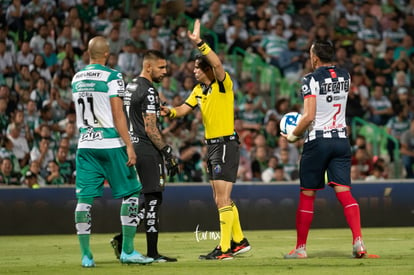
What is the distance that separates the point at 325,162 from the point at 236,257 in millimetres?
1560

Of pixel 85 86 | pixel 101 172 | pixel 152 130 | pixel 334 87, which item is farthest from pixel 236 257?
pixel 85 86

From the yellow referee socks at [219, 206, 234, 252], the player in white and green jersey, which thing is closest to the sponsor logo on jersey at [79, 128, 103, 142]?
the player in white and green jersey

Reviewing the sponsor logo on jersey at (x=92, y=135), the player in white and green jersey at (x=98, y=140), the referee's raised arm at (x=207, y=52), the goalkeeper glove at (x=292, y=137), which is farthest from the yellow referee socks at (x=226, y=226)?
the sponsor logo on jersey at (x=92, y=135)

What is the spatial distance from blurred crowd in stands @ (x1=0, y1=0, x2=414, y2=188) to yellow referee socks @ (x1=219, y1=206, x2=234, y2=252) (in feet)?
20.9

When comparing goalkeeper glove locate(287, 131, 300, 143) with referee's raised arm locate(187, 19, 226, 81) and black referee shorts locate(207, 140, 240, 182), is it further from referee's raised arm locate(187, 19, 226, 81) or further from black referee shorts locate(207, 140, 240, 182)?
referee's raised arm locate(187, 19, 226, 81)

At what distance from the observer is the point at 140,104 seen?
9859 millimetres

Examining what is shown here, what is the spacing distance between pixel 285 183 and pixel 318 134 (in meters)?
5.97

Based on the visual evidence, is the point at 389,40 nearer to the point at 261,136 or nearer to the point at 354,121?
the point at 354,121

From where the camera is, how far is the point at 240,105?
18.3 meters

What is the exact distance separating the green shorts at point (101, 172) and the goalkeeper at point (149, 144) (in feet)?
2.46

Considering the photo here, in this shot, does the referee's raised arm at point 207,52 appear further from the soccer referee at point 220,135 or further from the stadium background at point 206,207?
the stadium background at point 206,207

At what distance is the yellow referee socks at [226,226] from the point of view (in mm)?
9938

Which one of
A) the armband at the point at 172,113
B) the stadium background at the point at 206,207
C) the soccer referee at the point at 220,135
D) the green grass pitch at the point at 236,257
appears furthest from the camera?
the stadium background at the point at 206,207

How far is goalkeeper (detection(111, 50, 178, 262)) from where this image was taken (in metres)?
9.77
